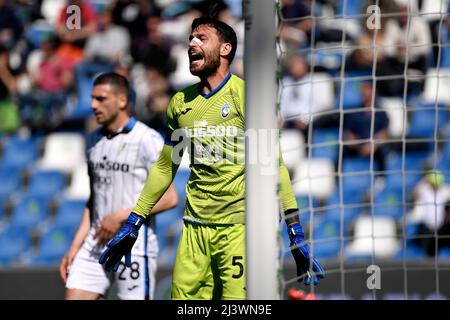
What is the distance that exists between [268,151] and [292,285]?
4.25 metres

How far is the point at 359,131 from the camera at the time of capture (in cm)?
998

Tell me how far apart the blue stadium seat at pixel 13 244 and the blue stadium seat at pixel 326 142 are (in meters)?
3.17

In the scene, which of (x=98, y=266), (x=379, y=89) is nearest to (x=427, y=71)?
(x=379, y=89)

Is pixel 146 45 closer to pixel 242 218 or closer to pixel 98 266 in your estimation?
pixel 98 266

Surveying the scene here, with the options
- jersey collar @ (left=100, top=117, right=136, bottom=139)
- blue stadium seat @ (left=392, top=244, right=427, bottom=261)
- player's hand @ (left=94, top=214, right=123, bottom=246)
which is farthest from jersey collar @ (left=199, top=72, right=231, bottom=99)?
blue stadium seat @ (left=392, top=244, right=427, bottom=261)

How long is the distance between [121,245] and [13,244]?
16.3 feet

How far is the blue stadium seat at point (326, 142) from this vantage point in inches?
400

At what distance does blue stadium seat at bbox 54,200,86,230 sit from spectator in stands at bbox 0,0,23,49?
2.45 meters

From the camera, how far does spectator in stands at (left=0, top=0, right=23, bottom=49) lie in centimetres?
1162

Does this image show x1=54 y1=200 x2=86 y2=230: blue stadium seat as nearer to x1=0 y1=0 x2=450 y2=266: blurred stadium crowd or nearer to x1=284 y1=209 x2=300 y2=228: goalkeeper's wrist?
x1=0 y1=0 x2=450 y2=266: blurred stadium crowd

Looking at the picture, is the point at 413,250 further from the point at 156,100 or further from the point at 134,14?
the point at 134,14

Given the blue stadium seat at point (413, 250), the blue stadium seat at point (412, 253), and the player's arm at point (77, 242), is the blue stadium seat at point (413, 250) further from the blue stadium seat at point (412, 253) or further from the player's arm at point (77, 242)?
the player's arm at point (77, 242)

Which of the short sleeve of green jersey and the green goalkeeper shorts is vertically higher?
the short sleeve of green jersey

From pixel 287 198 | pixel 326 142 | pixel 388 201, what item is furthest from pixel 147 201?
pixel 326 142
